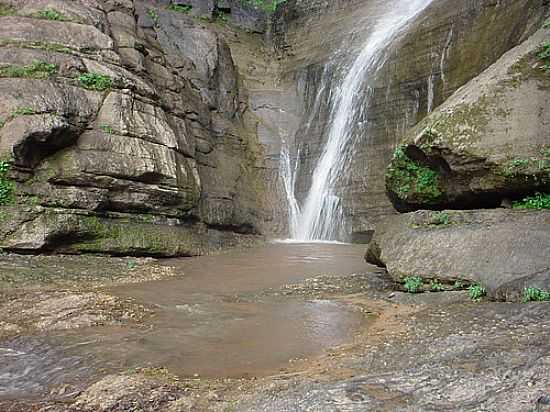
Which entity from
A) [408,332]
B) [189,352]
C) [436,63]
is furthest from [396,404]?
[436,63]

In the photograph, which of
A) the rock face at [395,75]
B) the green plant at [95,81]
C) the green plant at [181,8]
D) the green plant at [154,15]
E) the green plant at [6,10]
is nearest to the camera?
the green plant at [95,81]

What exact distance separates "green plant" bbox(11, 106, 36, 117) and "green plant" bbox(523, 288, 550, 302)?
29.0 ft

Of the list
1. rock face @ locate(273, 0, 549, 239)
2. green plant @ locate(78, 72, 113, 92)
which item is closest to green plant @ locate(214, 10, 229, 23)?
rock face @ locate(273, 0, 549, 239)

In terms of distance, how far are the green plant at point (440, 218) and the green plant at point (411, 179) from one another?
564 millimetres

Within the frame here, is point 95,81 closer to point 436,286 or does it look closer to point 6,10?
point 6,10

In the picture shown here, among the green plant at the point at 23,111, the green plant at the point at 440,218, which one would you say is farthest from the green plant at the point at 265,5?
the green plant at the point at 440,218

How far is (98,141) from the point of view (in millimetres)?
9812

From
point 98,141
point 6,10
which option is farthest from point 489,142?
point 6,10

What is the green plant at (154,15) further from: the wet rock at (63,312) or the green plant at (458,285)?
the green plant at (458,285)

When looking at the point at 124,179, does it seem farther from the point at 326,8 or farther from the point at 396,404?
the point at 326,8

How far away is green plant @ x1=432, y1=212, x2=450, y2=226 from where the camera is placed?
5840mm

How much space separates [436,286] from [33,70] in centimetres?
892

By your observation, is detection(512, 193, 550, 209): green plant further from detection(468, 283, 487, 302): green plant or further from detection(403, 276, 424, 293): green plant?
detection(403, 276, 424, 293): green plant

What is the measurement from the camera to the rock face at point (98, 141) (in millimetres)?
8891
